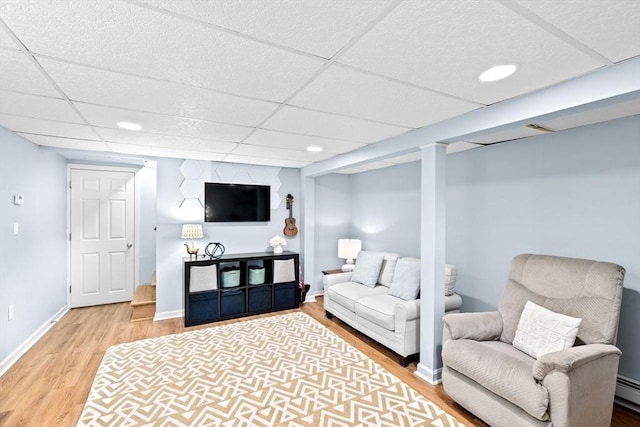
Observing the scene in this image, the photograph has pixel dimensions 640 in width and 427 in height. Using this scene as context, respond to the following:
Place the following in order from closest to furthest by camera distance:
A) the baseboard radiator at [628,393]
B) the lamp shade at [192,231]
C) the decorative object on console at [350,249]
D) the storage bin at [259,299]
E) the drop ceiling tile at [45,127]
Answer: the baseboard radiator at [628,393] < the drop ceiling tile at [45,127] < the lamp shade at [192,231] < the storage bin at [259,299] < the decorative object on console at [350,249]

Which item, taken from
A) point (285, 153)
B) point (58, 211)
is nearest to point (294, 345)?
point (285, 153)

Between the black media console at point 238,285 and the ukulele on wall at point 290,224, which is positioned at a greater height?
the ukulele on wall at point 290,224

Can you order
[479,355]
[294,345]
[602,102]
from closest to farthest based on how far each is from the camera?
[602,102] → [479,355] → [294,345]

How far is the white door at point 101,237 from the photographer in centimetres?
446

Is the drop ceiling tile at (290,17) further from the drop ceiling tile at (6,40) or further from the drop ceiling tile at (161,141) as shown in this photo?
the drop ceiling tile at (161,141)

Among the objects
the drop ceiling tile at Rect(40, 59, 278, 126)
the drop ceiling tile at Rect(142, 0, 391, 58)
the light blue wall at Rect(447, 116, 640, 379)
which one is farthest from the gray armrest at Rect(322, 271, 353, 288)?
the drop ceiling tile at Rect(142, 0, 391, 58)

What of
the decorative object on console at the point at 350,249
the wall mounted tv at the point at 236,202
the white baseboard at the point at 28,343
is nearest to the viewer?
the white baseboard at the point at 28,343

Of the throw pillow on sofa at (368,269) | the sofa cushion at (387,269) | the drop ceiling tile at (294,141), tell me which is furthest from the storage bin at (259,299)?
the drop ceiling tile at (294,141)

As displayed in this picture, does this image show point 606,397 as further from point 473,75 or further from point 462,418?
point 473,75

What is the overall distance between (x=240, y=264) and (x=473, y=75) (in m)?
3.68

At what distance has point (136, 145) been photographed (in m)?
3.37

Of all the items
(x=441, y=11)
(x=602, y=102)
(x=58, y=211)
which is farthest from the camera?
(x=58, y=211)

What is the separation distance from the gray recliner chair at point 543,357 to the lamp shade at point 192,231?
3201mm

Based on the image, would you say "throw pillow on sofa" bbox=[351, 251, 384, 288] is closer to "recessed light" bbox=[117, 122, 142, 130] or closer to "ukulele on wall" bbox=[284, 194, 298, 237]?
"ukulele on wall" bbox=[284, 194, 298, 237]
